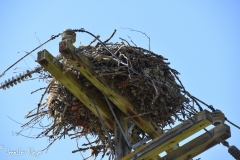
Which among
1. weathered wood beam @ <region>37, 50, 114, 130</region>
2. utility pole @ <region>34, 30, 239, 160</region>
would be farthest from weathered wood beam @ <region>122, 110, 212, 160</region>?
weathered wood beam @ <region>37, 50, 114, 130</region>

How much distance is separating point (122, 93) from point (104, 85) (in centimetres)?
25

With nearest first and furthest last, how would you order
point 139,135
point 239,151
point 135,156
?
point 239,151, point 135,156, point 139,135

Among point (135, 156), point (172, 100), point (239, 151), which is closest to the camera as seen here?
point (239, 151)

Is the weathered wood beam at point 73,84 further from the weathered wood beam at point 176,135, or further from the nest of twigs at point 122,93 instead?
the weathered wood beam at point 176,135

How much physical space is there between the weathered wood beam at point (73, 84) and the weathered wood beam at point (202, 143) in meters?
1.16

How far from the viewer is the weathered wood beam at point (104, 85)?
586 centimetres

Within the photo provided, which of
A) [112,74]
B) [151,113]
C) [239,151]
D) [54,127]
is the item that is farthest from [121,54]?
[239,151]

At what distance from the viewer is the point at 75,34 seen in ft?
20.1

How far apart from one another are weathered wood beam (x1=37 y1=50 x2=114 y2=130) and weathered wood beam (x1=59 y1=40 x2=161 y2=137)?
0.72 feet

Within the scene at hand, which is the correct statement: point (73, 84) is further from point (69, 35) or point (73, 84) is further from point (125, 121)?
point (125, 121)

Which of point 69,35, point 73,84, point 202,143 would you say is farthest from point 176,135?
point 69,35

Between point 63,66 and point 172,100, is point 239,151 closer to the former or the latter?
point 172,100

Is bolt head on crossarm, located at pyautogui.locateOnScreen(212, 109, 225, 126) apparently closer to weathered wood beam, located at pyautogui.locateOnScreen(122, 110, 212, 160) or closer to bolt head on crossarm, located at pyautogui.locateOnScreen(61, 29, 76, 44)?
weathered wood beam, located at pyautogui.locateOnScreen(122, 110, 212, 160)

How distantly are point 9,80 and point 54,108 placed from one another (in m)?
0.71
